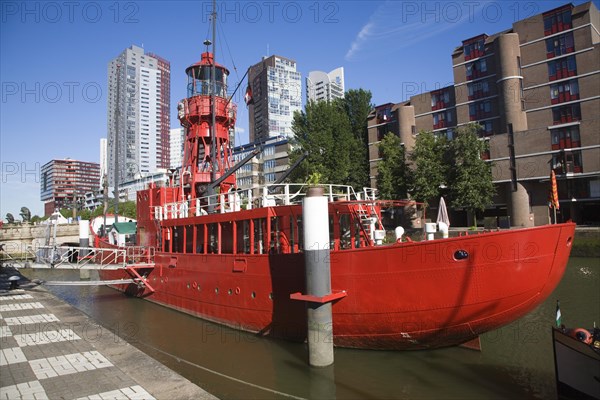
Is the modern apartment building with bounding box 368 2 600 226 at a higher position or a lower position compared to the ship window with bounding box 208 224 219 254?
higher

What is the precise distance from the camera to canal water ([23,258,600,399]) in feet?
28.6

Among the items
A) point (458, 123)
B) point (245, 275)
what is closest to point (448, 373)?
point (245, 275)

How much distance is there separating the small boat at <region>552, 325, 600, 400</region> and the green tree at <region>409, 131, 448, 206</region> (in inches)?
1217

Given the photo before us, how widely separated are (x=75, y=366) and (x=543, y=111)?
151 feet

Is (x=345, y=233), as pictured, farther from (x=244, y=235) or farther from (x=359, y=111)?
(x=359, y=111)

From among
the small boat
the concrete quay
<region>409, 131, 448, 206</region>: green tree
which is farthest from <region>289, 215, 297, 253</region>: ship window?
<region>409, 131, 448, 206</region>: green tree

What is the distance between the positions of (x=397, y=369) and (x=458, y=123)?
43.9m

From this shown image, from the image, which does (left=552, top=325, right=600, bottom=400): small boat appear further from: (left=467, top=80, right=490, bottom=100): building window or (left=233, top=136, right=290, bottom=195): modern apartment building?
(left=233, top=136, right=290, bottom=195): modern apartment building

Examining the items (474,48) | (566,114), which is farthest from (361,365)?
(474,48)

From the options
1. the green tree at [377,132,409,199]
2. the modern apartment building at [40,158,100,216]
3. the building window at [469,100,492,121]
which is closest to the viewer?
the green tree at [377,132,409,199]

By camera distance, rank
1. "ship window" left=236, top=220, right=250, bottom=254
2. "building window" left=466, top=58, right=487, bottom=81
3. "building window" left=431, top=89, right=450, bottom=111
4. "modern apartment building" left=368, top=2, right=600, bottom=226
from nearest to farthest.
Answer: "ship window" left=236, top=220, right=250, bottom=254 < "modern apartment building" left=368, top=2, right=600, bottom=226 < "building window" left=466, top=58, right=487, bottom=81 < "building window" left=431, top=89, right=450, bottom=111

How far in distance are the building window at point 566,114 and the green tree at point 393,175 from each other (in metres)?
15.3

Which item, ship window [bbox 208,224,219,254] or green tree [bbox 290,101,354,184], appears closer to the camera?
ship window [bbox 208,224,219,254]

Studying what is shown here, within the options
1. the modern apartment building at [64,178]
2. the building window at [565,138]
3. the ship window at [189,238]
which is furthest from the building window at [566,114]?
the modern apartment building at [64,178]
